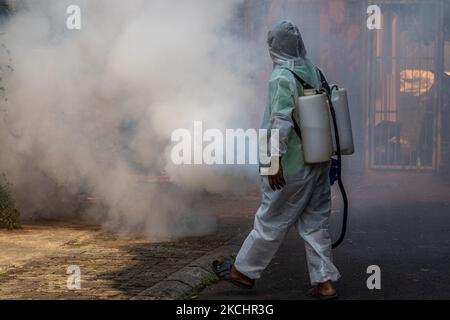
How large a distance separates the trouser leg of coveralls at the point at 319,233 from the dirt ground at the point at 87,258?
1073 millimetres

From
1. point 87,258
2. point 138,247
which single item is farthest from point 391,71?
point 87,258

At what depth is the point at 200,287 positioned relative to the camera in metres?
5.45

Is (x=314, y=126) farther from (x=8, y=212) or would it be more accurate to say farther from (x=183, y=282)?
(x=8, y=212)

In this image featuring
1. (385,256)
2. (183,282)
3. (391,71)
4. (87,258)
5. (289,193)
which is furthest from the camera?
(391,71)

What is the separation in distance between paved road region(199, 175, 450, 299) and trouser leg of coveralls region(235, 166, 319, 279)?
244 mm

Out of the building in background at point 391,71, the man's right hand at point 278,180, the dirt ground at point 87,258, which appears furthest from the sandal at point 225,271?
the building in background at point 391,71

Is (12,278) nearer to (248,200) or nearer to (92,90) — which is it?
(92,90)

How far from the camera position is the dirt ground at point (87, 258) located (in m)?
5.33

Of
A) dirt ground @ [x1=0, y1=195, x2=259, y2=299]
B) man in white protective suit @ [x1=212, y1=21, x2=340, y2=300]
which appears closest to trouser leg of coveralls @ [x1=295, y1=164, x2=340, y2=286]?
man in white protective suit @ [x1=212, y1=21, x2=340, y2=300]

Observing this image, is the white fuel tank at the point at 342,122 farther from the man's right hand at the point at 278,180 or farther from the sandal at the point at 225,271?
the sandal at the point at 225,271

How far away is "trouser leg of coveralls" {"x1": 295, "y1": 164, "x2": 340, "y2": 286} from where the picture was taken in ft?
16.8

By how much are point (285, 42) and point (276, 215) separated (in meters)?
1.11

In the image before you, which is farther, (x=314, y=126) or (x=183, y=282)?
(x=183, y=282)

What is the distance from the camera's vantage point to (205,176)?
7723 millimetres
